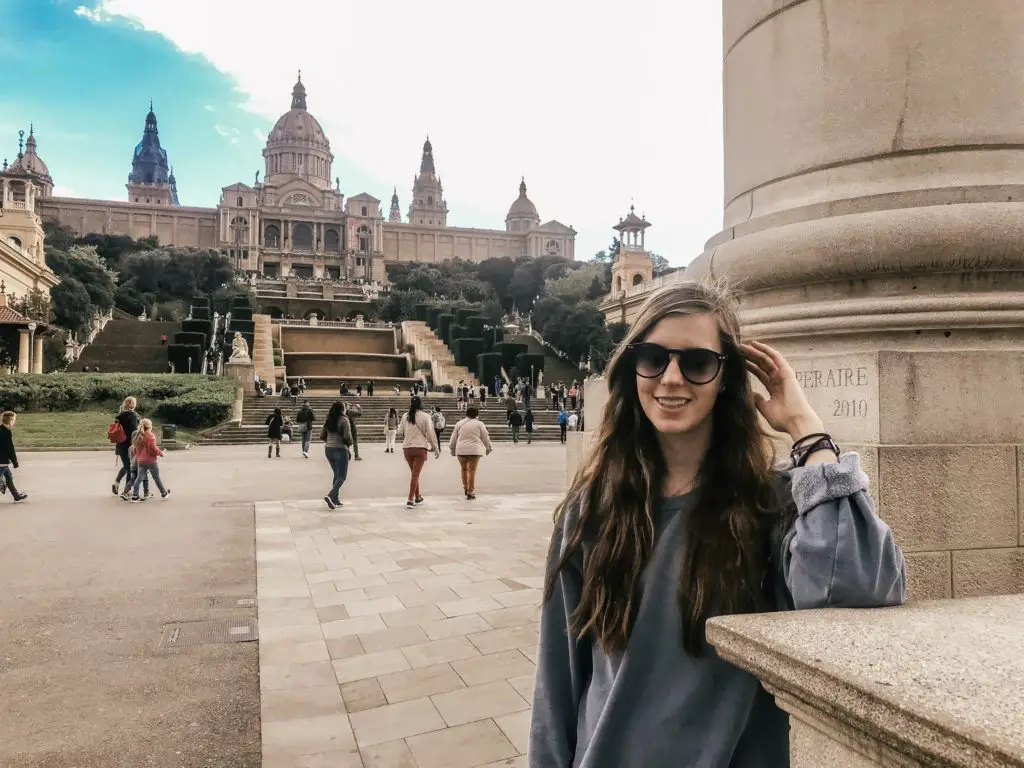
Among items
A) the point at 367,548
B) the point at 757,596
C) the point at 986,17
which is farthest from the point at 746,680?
the point at 367,548

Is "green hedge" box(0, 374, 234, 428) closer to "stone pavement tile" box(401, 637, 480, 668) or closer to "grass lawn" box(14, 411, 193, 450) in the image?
"grass lawn" box(14, 411, 193, 450)

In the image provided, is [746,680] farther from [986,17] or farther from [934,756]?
[986,17]

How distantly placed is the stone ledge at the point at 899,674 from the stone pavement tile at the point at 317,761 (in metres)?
2.22

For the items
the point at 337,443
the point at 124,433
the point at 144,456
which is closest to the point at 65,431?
the point at 124,433

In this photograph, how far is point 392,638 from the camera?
4.48 meters

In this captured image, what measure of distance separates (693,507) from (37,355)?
44.8 meters

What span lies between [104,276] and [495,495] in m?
55.2

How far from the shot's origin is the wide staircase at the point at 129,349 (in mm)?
43031

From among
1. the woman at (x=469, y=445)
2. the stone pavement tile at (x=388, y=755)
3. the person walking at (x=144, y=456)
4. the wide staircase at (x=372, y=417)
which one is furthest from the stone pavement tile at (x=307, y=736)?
the wide staircase at (x=372, y=417)

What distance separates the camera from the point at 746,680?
4.48 feet

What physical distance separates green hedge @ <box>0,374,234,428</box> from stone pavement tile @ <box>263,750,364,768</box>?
23.5 m

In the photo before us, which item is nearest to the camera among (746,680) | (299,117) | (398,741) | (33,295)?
(746,680)

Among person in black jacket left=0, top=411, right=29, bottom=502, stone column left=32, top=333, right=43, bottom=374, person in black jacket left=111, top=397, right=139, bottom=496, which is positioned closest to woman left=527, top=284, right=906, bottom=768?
person in black jacket left=0, top=411, right=29, bottom=502

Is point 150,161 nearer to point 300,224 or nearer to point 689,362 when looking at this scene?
point 300,224
